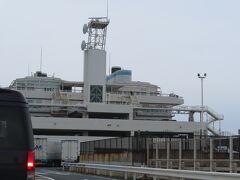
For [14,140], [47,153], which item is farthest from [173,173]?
[47,153]

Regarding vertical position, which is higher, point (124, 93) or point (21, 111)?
point (124, 93)

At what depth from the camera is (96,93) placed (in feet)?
373

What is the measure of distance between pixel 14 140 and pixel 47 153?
200 feet

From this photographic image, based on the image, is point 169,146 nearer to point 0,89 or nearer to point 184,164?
point 184,164

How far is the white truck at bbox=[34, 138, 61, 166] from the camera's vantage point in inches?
2636

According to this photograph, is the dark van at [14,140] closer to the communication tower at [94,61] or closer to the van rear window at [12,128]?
the van rear window at [12,128]

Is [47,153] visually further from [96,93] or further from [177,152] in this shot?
[96,93]

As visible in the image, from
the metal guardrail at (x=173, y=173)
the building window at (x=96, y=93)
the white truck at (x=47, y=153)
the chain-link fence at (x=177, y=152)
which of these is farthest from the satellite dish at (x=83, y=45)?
the metal guardrail at (x=173, y=173)

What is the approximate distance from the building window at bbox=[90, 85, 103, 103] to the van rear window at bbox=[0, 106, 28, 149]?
340 ft

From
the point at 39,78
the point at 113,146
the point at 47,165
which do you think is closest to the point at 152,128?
the point at 39,78

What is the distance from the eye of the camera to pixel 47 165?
217 feet

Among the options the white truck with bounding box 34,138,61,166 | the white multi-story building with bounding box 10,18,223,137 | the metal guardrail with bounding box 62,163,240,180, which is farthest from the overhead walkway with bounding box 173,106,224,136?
the metal guardrail with bounding box 62,163,240,180

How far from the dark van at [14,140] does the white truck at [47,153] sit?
5865cm

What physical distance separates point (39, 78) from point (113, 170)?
10710 cm
